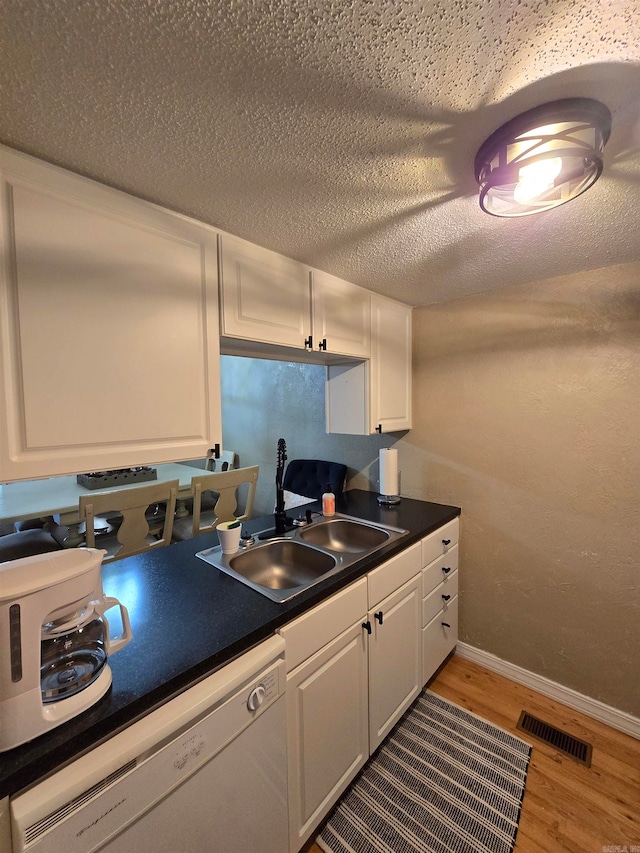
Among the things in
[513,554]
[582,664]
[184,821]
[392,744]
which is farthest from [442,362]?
[184,821]

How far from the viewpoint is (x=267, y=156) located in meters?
0.93

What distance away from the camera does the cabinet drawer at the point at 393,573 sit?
1.44 metres

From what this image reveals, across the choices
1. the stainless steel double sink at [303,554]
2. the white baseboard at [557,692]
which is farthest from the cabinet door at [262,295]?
the white baseboard at [557,692]

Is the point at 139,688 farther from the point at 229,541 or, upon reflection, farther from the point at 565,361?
the point at 565,361

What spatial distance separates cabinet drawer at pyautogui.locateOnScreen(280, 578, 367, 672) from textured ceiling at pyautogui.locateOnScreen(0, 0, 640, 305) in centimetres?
141

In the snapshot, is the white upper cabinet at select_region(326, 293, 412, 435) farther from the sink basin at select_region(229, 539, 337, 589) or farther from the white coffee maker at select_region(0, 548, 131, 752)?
the white coffee maker at select_region(0, 548, 131, 752)

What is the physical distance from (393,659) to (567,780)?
33.2 inches

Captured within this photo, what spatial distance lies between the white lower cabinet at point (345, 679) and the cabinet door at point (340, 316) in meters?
1.09

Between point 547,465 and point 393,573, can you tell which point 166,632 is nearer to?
point 393,573

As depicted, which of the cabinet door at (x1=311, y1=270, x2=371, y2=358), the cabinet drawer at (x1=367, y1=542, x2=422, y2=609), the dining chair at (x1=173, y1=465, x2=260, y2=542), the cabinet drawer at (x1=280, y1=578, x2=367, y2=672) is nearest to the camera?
the cabinet drawer at (x1=280, y1=578, x2=367, y2=672)

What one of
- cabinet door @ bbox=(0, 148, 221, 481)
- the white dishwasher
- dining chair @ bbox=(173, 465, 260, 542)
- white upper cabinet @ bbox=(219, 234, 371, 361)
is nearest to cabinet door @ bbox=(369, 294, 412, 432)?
white upper cabinet @ bbox=(219, 234, 371, 361)

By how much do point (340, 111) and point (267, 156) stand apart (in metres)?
0.24

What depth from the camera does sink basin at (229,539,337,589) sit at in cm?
154

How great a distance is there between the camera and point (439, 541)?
1920 mm
